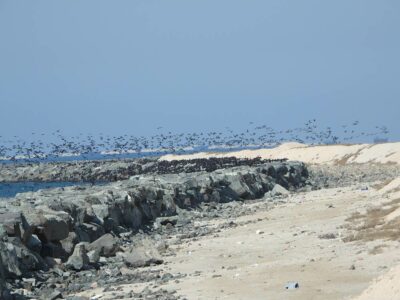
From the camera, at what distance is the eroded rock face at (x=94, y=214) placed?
1611 cm

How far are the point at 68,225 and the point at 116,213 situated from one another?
5.33m

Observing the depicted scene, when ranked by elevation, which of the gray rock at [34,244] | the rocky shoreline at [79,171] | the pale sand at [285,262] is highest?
the gray rock at [34,244]

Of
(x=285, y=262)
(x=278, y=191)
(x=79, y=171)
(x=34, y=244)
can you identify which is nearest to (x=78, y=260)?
(x=34, y=244)

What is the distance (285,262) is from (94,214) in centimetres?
826

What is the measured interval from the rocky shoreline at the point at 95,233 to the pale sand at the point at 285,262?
733 mm

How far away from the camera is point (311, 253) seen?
15852mm

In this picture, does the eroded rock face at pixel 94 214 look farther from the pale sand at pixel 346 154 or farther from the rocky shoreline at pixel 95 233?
the pale sand at pixel 346 154

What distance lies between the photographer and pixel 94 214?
21.6 meters

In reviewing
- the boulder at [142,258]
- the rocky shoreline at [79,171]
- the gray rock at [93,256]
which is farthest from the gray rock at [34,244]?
the rocky shoreline at [79,171]

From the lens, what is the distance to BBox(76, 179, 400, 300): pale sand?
1206cm

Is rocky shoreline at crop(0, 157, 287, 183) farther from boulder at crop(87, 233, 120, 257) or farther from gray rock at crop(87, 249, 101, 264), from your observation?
gray rock at crop(87, 249, 101, 264)

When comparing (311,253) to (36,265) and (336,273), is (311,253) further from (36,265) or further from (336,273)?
(36,265)

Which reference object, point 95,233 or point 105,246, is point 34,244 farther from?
point 95,233

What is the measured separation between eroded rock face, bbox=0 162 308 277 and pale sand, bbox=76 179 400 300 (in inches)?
80.4
